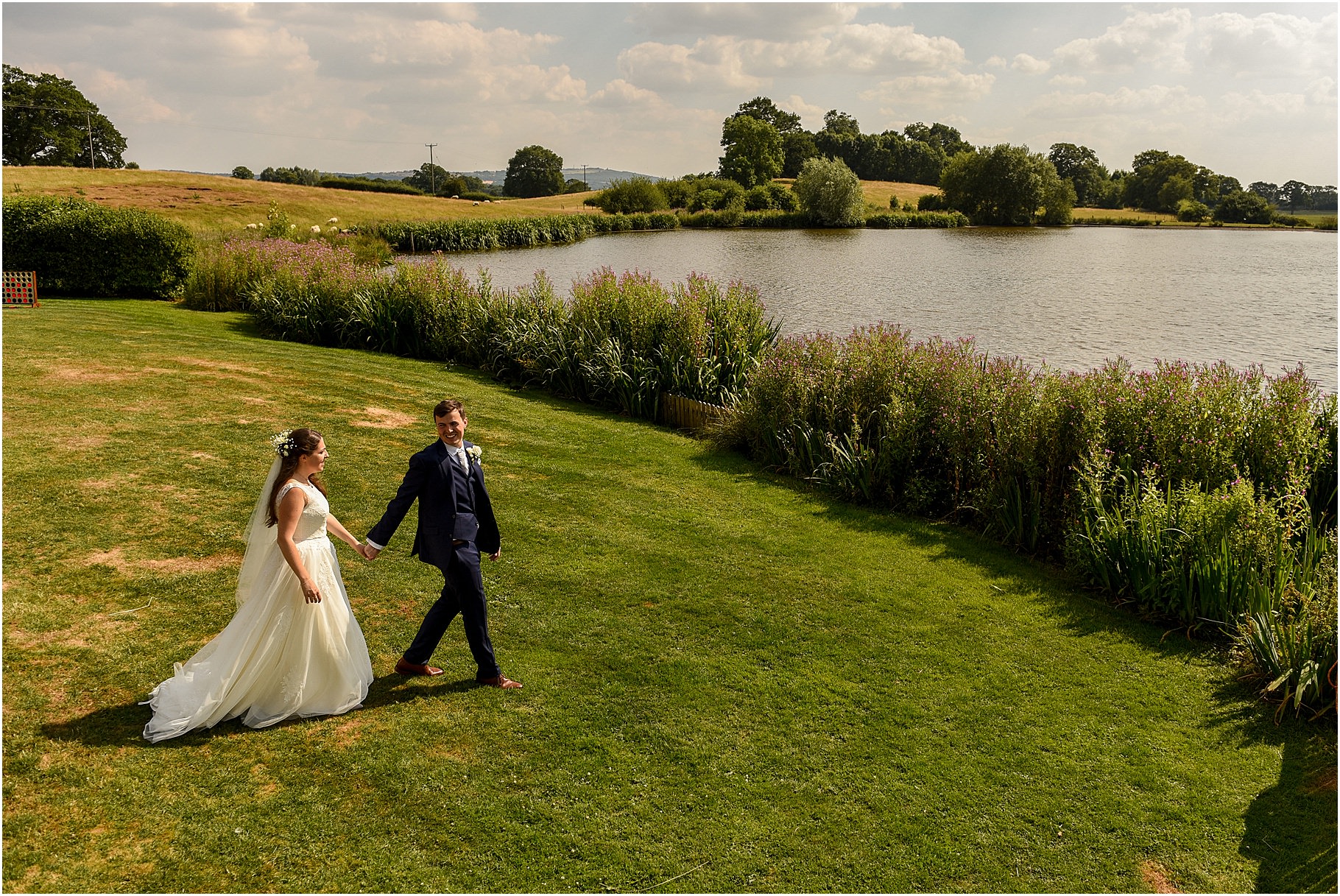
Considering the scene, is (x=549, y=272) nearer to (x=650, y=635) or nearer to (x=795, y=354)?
(x=795, y=354)

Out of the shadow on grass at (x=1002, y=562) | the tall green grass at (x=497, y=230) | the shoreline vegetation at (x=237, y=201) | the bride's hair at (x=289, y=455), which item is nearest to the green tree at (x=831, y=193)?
the shoreline vegetation at (x=237, y=201)

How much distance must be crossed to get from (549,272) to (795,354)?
33.9m

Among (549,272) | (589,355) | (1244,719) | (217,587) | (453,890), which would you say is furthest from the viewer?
(549,272)

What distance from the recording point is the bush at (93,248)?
22.1 meters

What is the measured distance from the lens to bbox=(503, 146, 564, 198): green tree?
148 metres

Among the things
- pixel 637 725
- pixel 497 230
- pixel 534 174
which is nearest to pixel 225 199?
pixel 497 230

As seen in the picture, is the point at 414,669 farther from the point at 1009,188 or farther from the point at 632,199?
the point at 1009,188

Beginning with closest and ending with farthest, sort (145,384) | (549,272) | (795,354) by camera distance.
A: 1. (145,384)
2. (795,354)
3. (549,272)

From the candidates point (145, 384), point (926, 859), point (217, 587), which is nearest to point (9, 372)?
point (145, 384)

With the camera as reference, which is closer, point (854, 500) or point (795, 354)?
point (854, 500)

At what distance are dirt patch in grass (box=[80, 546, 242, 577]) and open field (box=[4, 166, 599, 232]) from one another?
45.6 metres

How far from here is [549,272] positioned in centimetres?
4591

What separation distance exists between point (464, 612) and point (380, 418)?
7.97m

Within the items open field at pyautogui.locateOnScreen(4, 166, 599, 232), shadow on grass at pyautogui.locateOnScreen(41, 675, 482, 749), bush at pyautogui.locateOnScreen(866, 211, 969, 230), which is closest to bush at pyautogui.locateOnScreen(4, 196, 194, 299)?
shadow on grass at pyautogui.locateOnScreen(41, 675, 482, 749)
